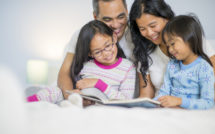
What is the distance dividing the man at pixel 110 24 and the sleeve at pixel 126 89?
193 millimetres

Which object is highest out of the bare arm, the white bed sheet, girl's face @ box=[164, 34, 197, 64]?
girl's face @ box=[164, 34, 197, 64]

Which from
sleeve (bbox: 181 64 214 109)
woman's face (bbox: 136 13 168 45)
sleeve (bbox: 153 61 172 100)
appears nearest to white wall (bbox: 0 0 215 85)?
woman's face (bbox: 136 13 168 45)

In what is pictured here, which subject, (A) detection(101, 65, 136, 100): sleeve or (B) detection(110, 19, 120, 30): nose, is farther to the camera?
(B) detection(110, 19, 120, 30): nose

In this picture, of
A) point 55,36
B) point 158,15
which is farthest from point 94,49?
point 55,36

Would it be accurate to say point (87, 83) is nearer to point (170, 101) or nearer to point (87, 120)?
point (170, 101)

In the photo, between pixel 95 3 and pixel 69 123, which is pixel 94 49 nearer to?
pixel 95 3

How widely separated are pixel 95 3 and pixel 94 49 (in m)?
0.45

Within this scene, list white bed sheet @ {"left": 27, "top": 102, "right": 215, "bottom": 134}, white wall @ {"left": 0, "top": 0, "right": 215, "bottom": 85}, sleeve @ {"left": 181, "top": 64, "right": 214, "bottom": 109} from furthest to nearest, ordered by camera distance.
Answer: white wall @ {"left": 0, "top": 0, "right": 215, "bottom": 85} → sleeve @ {"left": 181, "top": 64, "right": 214, "bottom": 109} → white bed sheet @ {"left": 27, "top": 102, "right": 215, "bottom": 134}

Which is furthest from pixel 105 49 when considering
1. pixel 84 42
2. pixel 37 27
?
pixel 37 27

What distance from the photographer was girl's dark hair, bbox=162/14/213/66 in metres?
1.31

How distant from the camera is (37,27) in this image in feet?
11.2

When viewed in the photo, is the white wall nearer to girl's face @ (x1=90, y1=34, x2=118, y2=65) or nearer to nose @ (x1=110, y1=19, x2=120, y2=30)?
nose @ (x1=110, y1=19, x2=120, y2=30)

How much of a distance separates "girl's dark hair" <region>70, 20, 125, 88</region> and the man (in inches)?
2.0

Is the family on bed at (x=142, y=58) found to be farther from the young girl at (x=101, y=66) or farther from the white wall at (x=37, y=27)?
the white wall at (x=37, y=27)
